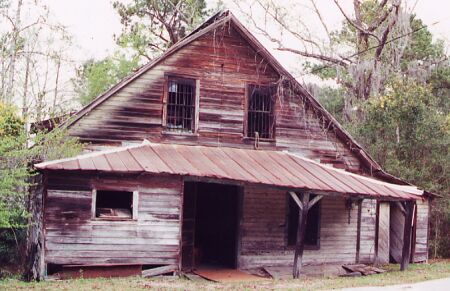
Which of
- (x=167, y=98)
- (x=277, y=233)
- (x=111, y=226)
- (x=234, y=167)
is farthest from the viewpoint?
(x=277, y=233)

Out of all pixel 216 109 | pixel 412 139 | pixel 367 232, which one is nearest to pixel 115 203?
pixel 216 109

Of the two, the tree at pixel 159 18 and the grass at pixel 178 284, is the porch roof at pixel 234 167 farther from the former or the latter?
the tree at pixel 159 18

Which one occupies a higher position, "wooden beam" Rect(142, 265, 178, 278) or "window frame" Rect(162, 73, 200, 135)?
"window frame" Rect(162, 73, 200, 135)

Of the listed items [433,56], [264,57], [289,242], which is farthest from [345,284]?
[433,56]

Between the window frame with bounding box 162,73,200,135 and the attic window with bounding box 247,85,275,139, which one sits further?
the attic window with bounding box 247,85,275,139

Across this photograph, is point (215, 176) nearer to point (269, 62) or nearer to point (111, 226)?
point (111, 226)

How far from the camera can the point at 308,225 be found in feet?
58.7

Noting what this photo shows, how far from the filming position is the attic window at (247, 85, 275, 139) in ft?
57.1

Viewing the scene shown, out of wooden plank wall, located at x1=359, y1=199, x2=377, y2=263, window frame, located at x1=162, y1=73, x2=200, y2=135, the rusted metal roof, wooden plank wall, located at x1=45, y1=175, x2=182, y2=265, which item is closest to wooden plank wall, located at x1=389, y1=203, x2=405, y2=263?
wooden plank wall, located at x1=359, y1=199, x2=377, y2=263

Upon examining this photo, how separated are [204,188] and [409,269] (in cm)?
674

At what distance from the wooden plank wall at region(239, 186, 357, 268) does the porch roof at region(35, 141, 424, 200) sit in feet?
3.45

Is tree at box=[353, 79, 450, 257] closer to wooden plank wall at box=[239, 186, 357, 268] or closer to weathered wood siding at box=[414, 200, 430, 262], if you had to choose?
weathered wood siding at box=[414, 200, 430, 262]

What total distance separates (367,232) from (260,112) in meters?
5.36

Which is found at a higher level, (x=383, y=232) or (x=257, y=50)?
(x=257, y=50)
